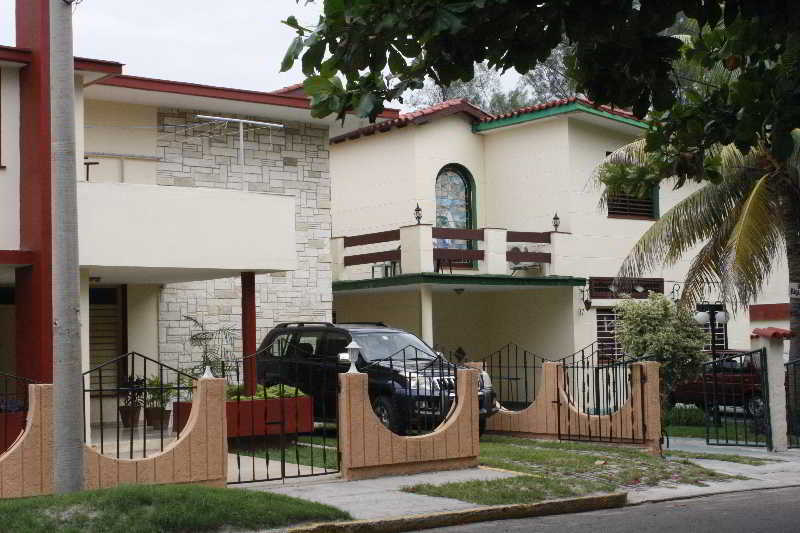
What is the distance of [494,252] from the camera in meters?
23.5

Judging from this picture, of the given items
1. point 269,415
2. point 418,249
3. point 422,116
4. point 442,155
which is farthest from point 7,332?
point 442,155

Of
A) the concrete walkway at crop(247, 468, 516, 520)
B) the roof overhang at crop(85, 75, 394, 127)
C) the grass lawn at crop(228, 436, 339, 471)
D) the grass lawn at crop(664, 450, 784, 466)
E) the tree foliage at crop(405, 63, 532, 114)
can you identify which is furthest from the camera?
the tree foliage at crop(405, 63, 532, 114)

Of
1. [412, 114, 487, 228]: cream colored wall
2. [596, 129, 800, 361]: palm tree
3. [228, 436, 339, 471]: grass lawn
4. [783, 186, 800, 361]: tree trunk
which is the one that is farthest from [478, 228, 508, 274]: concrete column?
[228, 436, 339, 471]: grass lawn

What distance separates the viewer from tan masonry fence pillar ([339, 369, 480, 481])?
→ 41.3ft

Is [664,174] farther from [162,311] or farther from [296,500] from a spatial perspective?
[162,311]

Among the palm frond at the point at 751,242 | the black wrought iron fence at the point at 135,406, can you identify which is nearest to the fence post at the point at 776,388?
the palm frond at the point at 751,242

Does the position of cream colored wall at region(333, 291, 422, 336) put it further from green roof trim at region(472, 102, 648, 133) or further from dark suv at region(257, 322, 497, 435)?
dark suv at region(257, 322, 497, 435)

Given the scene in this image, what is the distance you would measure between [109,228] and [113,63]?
263 cm

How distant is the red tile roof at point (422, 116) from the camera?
24719mm

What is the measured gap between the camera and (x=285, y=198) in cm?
1733

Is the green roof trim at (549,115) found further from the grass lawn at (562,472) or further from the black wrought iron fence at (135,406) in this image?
the black wrought iron fence at (135,406)

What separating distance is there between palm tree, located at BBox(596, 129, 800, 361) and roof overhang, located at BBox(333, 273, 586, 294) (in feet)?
7.95

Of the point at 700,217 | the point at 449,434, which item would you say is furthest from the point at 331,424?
the point at 700,217

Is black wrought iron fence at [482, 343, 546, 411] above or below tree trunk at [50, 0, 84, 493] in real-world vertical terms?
below
